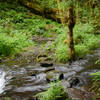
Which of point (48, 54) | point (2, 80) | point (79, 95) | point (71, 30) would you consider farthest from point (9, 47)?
point (79, 95)

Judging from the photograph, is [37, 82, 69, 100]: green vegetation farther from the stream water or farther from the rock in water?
the rock in water

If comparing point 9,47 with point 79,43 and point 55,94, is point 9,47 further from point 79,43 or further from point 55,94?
point 55,94

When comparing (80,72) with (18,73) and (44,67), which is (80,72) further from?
(18,73)

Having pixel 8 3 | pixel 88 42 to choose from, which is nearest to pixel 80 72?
pixel 88 42

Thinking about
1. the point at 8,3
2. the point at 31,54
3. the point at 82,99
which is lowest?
the point at 82,99

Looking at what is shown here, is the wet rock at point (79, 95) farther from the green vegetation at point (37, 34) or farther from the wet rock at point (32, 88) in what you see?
the green vegetation at point (37, 34)

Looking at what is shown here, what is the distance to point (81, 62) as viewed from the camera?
21.1 ft

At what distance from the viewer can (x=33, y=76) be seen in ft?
17.1

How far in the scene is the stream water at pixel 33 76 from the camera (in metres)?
4.09

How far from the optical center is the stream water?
13.4ft

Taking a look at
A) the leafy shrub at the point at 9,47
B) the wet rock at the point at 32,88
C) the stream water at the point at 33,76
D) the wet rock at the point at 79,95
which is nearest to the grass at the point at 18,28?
the leafy shrub at the point at 9,47

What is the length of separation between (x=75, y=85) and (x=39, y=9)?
46.3ft

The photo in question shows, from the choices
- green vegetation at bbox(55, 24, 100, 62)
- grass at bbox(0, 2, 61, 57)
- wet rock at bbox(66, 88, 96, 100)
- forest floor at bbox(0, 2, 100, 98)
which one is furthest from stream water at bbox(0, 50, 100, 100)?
grass at bbox(0, 2, 61, 57)

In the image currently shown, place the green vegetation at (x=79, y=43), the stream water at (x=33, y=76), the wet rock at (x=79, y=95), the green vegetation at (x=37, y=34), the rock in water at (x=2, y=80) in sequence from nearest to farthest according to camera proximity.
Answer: the wet rock at (x=79, y=95), the stream water at (x=33, y=76), the rock in water at (x=2, y=80), the green vegetation at (x=79, y=43), the green vegetation at (x=37, y=34)
